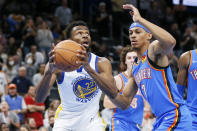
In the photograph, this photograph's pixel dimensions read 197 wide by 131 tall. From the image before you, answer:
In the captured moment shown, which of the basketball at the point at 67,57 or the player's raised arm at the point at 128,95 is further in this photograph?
the player's raised arm at the point at 128,95

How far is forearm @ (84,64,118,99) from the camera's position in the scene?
13.5 ft

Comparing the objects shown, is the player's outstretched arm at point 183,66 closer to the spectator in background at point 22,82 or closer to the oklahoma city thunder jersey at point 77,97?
the oklahoma city thunder jersey at point 77,97

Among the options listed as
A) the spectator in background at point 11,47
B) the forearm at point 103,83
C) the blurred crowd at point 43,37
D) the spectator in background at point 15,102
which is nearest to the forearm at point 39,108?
the blurred crowd at point 43,37

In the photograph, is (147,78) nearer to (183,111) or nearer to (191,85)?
(183,111)

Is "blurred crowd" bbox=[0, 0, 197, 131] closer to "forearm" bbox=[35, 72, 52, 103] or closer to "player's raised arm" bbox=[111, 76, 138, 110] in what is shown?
"forearm" bbox=[35, 72, 52, 103]

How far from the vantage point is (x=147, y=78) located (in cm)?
445

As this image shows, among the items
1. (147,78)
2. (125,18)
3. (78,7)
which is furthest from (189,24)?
(147,78)

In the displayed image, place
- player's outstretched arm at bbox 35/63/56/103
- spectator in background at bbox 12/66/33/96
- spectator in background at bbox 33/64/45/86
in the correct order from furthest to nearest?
1. spectator in background at bbox 33/64/45/86
2. spectator in background at bbox 12/66/33/96
3. player's outstretched arm at bbox 35/63/56/103

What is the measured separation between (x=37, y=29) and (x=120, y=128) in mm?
8619

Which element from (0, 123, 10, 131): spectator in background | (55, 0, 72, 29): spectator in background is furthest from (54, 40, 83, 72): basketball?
(55, 0, 72, 29): spectator in background

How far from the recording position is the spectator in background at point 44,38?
537 inches

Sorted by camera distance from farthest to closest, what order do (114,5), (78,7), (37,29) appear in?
1. (78,7)
2. (114,5)
3. (37,29)

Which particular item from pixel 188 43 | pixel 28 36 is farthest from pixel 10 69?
pixel 188 43

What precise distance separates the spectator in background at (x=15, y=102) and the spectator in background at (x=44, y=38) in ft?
11.2
